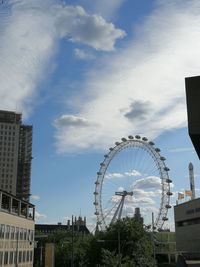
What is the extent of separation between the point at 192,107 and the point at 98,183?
78.7m

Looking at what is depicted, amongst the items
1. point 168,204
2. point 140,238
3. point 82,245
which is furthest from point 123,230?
point 82,245

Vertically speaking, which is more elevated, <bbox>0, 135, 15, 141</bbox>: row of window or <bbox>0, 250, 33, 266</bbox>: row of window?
<bbox>0, 135, 15, 141</bbox>: row of window

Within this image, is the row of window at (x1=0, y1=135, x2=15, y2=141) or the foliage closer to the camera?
the foliage

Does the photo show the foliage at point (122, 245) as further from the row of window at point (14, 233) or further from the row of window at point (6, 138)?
the row of window at point (6, 138)

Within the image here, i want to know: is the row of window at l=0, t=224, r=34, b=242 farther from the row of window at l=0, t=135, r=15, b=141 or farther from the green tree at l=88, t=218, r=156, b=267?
the row of window at l=0, t=135, r=15, b=141

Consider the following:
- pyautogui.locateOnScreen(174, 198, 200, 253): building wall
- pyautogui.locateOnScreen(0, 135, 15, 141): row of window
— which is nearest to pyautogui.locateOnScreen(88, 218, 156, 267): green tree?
pyautogui.locateOnScreen(174, 198, 200, 253): building wall

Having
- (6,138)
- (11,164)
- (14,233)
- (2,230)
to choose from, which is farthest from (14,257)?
(6,138)

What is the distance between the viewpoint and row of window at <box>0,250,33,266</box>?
76113mm

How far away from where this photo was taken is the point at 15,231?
276 ft

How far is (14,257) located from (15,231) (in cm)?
476

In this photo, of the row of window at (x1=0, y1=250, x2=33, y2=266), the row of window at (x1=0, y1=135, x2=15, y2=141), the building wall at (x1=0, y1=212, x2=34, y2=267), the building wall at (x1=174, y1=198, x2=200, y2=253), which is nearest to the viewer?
the row of window at (x1=0, y1=250, x2=33, y2=266)

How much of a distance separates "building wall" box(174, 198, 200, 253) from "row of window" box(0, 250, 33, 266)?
38.4 meters

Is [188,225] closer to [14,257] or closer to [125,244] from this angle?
[125,244]

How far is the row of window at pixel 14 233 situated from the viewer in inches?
3017
